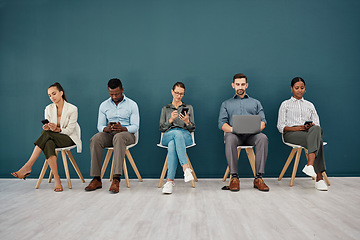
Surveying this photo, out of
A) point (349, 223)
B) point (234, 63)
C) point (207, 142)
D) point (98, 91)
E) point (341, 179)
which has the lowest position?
point (341, 179)

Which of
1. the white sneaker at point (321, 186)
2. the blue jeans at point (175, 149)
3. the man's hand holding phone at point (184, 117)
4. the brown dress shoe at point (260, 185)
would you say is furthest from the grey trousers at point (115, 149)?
the white sneaker at point (321, 186)

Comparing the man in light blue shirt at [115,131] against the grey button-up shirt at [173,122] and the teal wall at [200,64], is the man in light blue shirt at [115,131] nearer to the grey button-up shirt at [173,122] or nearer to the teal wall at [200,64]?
the grey button-up shirt at [173,122]

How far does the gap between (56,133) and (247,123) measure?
7.13 feet

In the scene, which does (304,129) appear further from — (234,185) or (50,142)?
(50,142)

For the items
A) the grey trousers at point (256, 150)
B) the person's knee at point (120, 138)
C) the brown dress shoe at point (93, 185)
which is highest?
the person's knee at point (120, 138)

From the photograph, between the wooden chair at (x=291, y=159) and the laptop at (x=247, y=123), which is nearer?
the laptop at (x=247, y=123)

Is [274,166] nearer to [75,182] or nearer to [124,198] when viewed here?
[124,198]

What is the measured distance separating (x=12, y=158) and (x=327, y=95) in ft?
14.8

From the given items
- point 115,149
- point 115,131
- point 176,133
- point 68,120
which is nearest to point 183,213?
point 176,133

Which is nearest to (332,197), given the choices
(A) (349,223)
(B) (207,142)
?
(A) (349,223)

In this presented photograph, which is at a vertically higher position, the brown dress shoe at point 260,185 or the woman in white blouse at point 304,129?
the woman in white blouse at point 304,129

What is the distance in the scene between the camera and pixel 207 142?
389 cm

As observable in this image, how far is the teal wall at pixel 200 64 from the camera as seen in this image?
389 centimetres

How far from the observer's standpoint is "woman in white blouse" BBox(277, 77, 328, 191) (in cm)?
306
